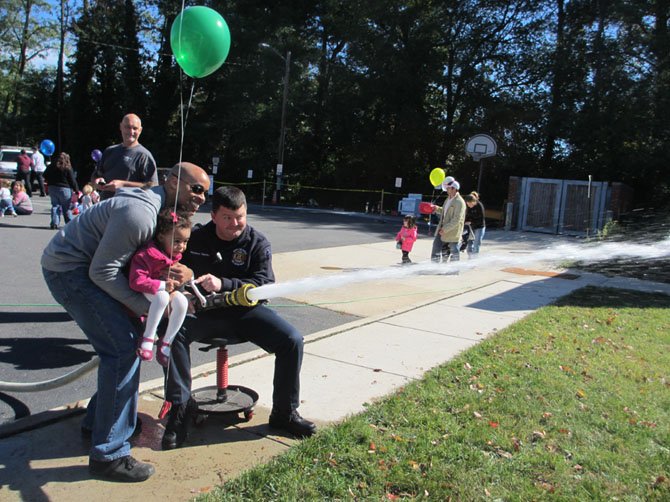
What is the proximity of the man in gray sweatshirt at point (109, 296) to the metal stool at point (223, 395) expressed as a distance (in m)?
0.69

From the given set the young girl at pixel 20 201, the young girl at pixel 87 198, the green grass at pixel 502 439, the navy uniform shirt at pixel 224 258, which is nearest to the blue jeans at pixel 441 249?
the green grass at pixel 502 439

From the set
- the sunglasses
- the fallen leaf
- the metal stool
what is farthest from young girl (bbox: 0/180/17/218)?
the fallen leaf

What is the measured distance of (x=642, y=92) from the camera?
2488 cm

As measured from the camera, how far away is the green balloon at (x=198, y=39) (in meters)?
4.19

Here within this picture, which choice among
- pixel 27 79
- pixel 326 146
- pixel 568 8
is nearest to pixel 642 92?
pixel 568 8

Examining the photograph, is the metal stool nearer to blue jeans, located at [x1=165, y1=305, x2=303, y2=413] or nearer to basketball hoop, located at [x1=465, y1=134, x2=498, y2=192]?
blue jeans, located at [x1=165, y1=305, x2=303, y2=413]

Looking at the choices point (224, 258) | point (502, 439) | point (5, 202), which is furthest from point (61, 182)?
point (502, 439)

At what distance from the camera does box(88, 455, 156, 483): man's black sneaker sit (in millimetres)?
3141

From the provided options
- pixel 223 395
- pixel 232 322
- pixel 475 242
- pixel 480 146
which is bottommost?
pixel 223 395

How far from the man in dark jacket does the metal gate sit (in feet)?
70.0

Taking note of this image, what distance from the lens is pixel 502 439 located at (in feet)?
12.8

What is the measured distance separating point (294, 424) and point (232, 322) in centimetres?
78

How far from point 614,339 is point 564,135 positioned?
75.5 ft

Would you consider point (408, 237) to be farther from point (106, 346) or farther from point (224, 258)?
point (106, 346)
